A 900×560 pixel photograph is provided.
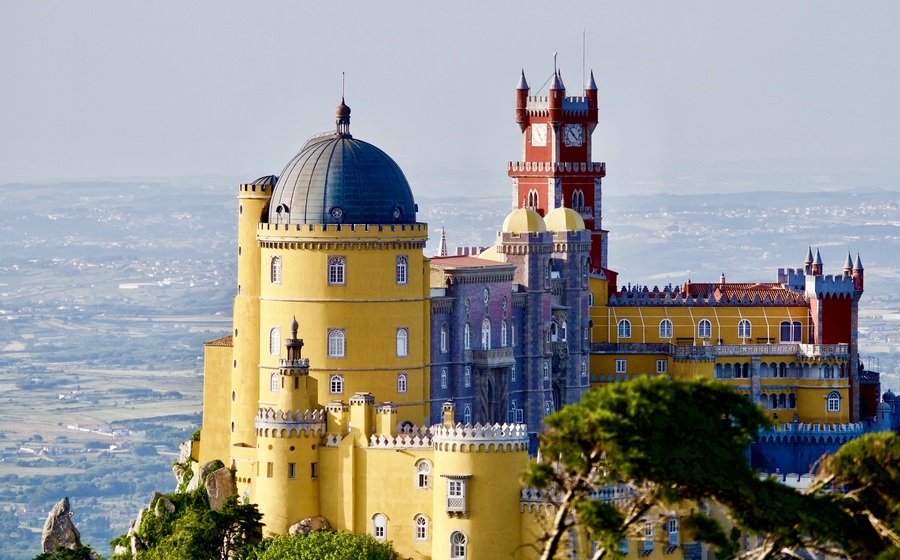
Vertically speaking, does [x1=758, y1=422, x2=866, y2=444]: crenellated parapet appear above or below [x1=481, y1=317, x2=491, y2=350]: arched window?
below

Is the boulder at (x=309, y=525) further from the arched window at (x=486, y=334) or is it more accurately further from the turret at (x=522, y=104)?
the turret at (x=522, y=104)

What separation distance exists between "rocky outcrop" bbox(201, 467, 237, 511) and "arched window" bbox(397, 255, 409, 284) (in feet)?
37.3

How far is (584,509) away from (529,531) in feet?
108

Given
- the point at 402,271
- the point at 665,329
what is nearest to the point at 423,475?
the point at 402,271

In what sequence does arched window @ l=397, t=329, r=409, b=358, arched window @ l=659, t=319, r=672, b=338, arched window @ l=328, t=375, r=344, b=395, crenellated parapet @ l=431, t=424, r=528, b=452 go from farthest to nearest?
1. arched window @ l=659, t=319, r=672, b=338
2. arched window @ l=397, t=329, r=409, b=358
3. arched window @ l=328, t=375, r=344, b=395
4. crenellated parapet @ l=431, t=424, r=528, b=452

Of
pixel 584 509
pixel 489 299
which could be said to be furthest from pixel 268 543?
pixel 584 509

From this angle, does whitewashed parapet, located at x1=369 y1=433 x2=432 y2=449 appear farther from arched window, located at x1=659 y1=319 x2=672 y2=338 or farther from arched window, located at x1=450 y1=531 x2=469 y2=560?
arched window, located at x1=659 y1=319 x2=672 y2=338

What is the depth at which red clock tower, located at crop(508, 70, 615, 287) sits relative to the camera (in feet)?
495

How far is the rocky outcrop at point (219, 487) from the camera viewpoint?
11538 centimetres

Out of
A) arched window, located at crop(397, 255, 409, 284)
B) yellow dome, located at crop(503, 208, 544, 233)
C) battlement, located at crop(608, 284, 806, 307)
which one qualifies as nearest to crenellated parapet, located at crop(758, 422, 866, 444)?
battlement, located at crop(608, 284, 806, 307)

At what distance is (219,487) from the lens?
11562 centimetres

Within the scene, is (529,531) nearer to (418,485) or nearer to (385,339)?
(418,485)

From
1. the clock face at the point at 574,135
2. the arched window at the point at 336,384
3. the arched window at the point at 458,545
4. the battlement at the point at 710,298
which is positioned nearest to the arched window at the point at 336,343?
the arched window at the point at 336,384

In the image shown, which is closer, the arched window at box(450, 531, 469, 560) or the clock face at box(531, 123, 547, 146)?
the arched window at box(450, 531, 469, 560)
